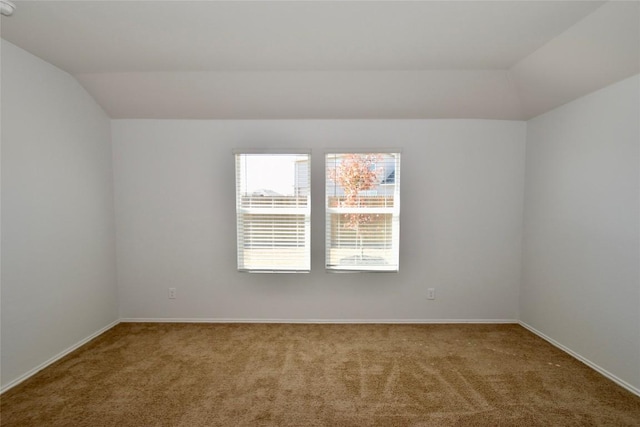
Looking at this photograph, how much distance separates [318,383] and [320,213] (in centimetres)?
173

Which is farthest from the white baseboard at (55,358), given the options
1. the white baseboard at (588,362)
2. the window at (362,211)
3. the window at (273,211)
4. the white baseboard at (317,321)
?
the white baseboard at (588,362)

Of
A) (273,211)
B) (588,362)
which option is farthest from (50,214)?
(588,362)

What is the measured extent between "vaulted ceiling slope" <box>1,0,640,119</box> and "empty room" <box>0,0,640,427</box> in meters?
0.02

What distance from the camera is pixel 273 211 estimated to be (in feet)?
11.2

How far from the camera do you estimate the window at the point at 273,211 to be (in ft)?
11.1

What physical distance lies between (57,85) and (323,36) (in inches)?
97.5

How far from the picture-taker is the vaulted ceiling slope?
74.7 inches

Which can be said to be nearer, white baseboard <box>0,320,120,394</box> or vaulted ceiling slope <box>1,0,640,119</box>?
vaulted ceiling slope <box>1,0,640,119</box>

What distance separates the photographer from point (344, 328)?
10.9 ft

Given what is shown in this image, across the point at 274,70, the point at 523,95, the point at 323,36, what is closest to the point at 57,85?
the point at 274,70

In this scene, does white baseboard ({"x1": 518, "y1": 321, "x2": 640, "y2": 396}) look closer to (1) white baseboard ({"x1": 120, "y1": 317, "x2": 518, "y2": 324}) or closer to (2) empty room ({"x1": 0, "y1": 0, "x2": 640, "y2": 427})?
(2) empty room ({"x1": 0, "y1": 0, "x2": 640, "y2": 427})

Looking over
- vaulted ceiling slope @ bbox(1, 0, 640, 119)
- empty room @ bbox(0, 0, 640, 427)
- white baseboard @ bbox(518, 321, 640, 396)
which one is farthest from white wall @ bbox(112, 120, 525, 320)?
white baseboard @ bbox(518, 321, 640, 396)

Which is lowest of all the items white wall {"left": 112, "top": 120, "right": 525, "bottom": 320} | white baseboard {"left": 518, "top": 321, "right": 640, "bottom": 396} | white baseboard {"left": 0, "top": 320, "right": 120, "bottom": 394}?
white baseboard {"left": 0, "top": 320, "right": 120, "bottom": 394}

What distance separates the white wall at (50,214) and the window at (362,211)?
249 cm
